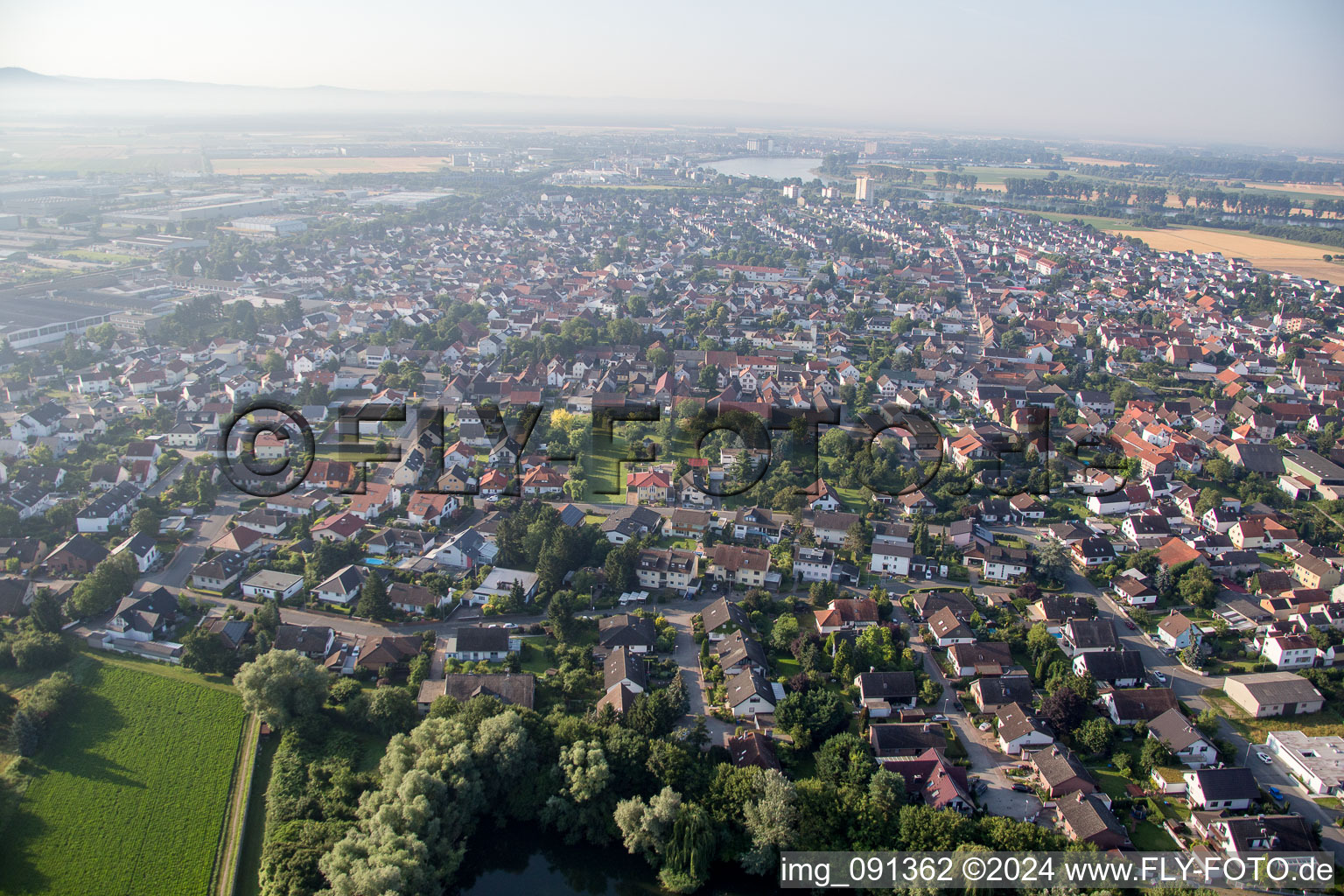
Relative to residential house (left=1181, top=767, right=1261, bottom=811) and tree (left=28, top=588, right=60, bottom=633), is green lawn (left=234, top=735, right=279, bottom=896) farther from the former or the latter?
residential house (left=1181, top=767, right=1261, bottom=811)

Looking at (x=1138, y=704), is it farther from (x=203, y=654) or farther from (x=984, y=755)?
(x=203, y=654)

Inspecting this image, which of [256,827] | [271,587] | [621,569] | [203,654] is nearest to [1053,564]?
[621,569]

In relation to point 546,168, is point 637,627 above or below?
below

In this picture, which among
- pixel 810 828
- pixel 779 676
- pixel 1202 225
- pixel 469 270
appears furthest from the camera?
pixel 1202 225

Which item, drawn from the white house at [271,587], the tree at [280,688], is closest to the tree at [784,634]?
the tree at [280,688]

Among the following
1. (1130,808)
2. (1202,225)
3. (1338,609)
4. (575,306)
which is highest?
(1202,225)

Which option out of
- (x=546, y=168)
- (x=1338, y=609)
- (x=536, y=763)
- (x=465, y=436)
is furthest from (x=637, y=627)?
(x=546, y=168)

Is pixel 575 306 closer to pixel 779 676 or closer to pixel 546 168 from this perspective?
pixel 779 676
